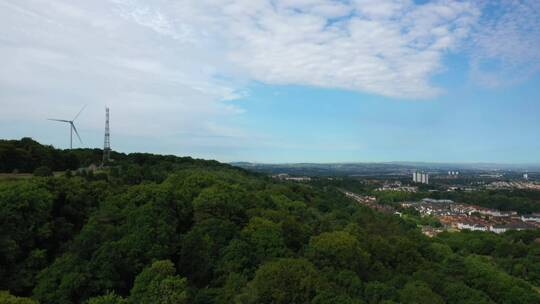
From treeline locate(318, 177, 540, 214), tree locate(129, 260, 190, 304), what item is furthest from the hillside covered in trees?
treeline locate(318, 177, 540, 214)

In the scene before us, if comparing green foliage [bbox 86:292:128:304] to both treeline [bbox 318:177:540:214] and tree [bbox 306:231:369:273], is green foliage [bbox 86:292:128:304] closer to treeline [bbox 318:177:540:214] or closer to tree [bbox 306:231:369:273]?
tree [bbox 306:231:369:273]

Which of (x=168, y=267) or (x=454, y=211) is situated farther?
(x=454, y=211)

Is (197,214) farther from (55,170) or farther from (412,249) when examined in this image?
(55,170)

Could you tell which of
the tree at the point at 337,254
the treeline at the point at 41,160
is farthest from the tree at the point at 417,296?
the treeline at the point at 41,160

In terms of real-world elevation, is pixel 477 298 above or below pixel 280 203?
below

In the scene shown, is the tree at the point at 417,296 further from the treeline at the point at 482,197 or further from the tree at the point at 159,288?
the treeline at the point at 482,197

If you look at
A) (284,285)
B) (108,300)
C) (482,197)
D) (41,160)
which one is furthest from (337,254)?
(482,197)

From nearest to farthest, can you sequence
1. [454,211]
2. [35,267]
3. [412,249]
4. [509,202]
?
[35,267], [412,249], [454,211], [509,202]

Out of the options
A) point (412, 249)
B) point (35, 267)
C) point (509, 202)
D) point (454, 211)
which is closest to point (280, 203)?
point (412, 249)
